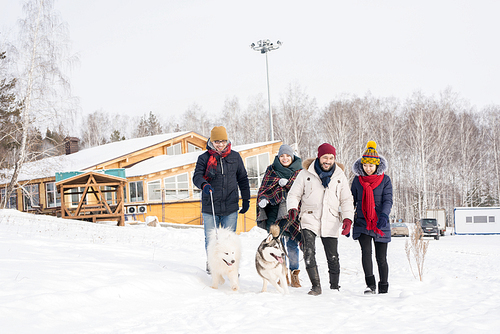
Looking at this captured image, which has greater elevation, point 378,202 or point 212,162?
point 212,162

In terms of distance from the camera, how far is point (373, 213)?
462 cm

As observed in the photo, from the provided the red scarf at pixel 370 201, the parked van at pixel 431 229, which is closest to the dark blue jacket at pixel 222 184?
the red scarf at pixel 370 201

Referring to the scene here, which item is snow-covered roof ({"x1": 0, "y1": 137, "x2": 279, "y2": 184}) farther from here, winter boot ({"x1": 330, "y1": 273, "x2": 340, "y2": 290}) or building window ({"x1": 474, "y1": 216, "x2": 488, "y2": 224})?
winter boot ({"x1": 330, "y1": 273, "x2": 340, "y2": 290})

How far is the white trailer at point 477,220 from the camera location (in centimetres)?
3000

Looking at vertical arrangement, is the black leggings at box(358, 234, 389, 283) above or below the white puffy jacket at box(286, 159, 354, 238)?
below

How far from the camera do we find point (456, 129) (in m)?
38.6

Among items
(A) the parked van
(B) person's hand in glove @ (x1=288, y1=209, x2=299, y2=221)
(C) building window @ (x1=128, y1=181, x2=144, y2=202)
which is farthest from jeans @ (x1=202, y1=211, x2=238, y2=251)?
(A) the parked van

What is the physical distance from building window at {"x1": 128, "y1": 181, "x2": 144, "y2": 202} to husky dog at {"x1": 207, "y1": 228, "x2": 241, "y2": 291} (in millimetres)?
18582

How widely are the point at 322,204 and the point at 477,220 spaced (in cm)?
2979

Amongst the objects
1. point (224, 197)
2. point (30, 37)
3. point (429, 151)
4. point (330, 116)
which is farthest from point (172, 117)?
point (224, 197)

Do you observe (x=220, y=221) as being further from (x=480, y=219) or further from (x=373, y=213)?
(x=480, y=219)

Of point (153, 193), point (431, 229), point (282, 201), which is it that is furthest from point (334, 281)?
point (431, 229)

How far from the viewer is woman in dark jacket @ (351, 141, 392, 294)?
4.63 metres

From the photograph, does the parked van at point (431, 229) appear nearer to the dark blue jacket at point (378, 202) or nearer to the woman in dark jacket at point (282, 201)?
the woman in dark jacket at point (282, 201)
